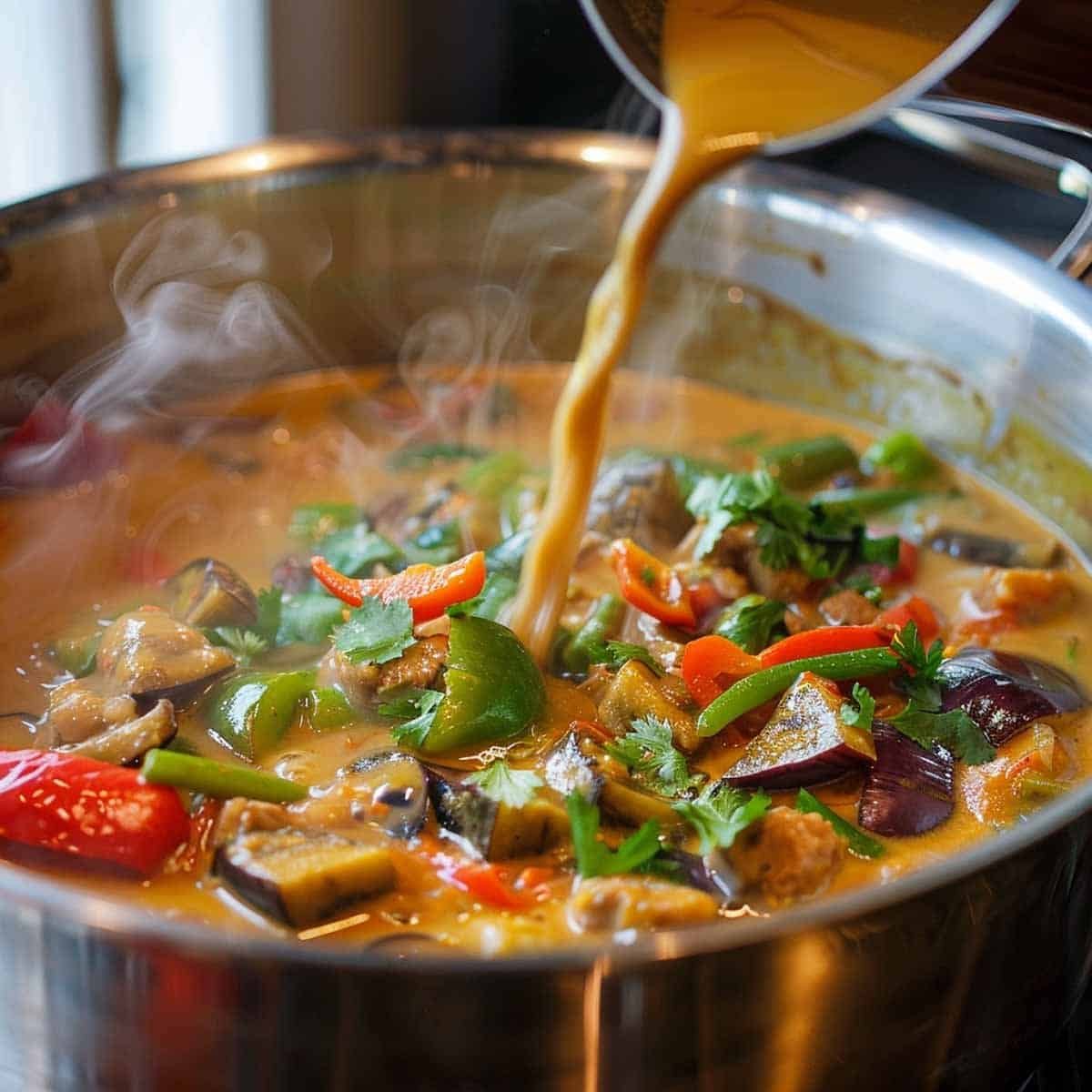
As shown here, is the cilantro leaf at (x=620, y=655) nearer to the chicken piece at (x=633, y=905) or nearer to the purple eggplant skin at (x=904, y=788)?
the purple eggplant skin at (x=904, y=788)

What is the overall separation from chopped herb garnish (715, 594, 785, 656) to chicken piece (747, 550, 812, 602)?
0.09 m

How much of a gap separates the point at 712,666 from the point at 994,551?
74 centimetres

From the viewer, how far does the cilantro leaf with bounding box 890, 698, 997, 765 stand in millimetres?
1733

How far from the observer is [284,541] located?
2.32 m

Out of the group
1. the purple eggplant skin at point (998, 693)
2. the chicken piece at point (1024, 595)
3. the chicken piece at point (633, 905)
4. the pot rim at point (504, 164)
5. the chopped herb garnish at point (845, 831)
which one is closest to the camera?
the pot rim at point (504, 164)

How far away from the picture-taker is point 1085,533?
235 centimetres

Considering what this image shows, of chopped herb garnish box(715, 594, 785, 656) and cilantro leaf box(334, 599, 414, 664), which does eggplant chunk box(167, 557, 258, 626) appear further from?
chopped herb garnish box(715, 594, 785, 656)

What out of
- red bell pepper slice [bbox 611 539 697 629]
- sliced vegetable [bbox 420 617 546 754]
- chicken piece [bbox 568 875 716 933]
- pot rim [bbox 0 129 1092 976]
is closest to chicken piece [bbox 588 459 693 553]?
red bell pepper slice [bbox 611 539 697 629]

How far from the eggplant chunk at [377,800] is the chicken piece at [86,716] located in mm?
279

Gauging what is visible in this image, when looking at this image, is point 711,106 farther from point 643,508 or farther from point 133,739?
point 133,739

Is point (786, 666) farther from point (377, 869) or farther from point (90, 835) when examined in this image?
point (90, 835)

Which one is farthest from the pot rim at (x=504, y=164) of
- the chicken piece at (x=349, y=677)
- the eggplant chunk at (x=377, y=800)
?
the chicken piece at (x=349, y=677)

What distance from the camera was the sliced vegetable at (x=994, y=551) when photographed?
2293 millimetres

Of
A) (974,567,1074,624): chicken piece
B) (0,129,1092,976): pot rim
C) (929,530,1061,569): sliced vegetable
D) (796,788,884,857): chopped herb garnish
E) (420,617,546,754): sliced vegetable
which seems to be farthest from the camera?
(929,530,1061,569): sliced vegetable
